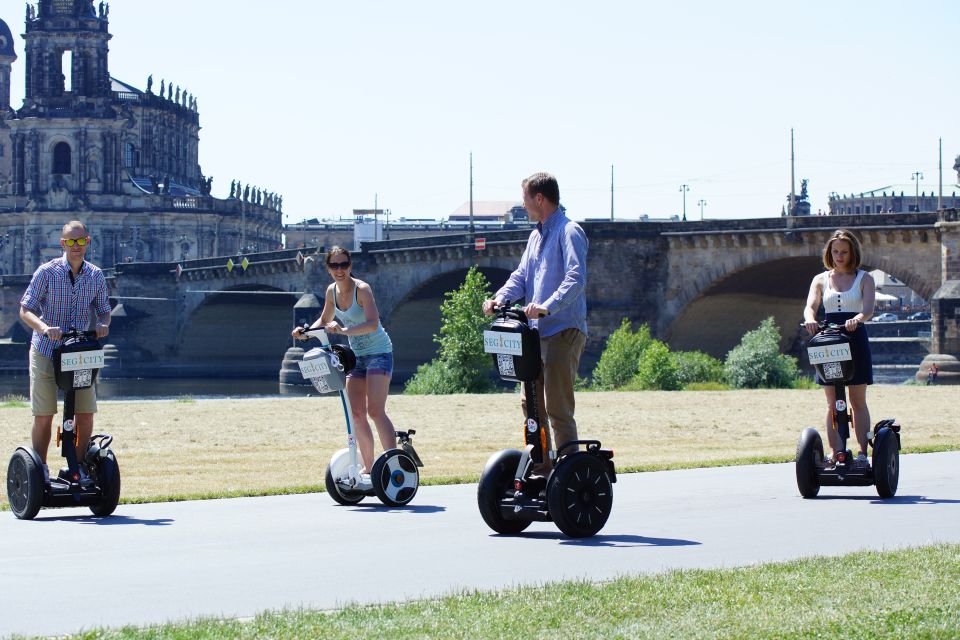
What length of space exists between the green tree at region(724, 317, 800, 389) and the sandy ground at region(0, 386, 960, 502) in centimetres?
1040

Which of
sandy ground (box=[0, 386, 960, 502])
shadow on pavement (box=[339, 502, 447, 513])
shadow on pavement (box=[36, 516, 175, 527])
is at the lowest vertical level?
sandy ground (box=[0, 386, 960, 502])

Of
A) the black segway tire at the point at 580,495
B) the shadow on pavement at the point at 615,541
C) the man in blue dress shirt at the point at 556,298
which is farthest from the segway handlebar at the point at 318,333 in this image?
the black segway tire at the point at 580,495

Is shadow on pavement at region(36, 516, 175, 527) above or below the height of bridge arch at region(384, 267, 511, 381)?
below

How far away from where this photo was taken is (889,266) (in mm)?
50969

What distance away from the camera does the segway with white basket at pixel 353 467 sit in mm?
9641

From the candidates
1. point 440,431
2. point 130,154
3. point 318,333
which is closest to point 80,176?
point 130,154

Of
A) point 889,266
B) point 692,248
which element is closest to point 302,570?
point 889,266

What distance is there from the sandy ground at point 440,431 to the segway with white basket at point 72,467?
1.30 metres

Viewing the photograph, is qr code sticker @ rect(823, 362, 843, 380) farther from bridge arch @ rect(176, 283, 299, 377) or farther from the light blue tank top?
bridge arch @ rect(176, 283, 299, 377)

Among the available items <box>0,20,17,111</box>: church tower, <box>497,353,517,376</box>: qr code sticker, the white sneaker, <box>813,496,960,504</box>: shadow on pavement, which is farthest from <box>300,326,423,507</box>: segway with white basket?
<box>0,20,17,111</box>: church tower

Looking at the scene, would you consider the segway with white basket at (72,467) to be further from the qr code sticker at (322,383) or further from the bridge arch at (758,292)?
the bridge arch at (758,292)

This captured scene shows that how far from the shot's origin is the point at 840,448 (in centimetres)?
1014

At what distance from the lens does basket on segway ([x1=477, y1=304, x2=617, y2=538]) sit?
7.99 metres

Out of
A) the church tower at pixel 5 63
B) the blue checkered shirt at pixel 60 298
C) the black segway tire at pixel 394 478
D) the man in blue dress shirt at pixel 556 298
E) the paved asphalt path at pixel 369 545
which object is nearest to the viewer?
the paved asphalt path at pixel 369 545
